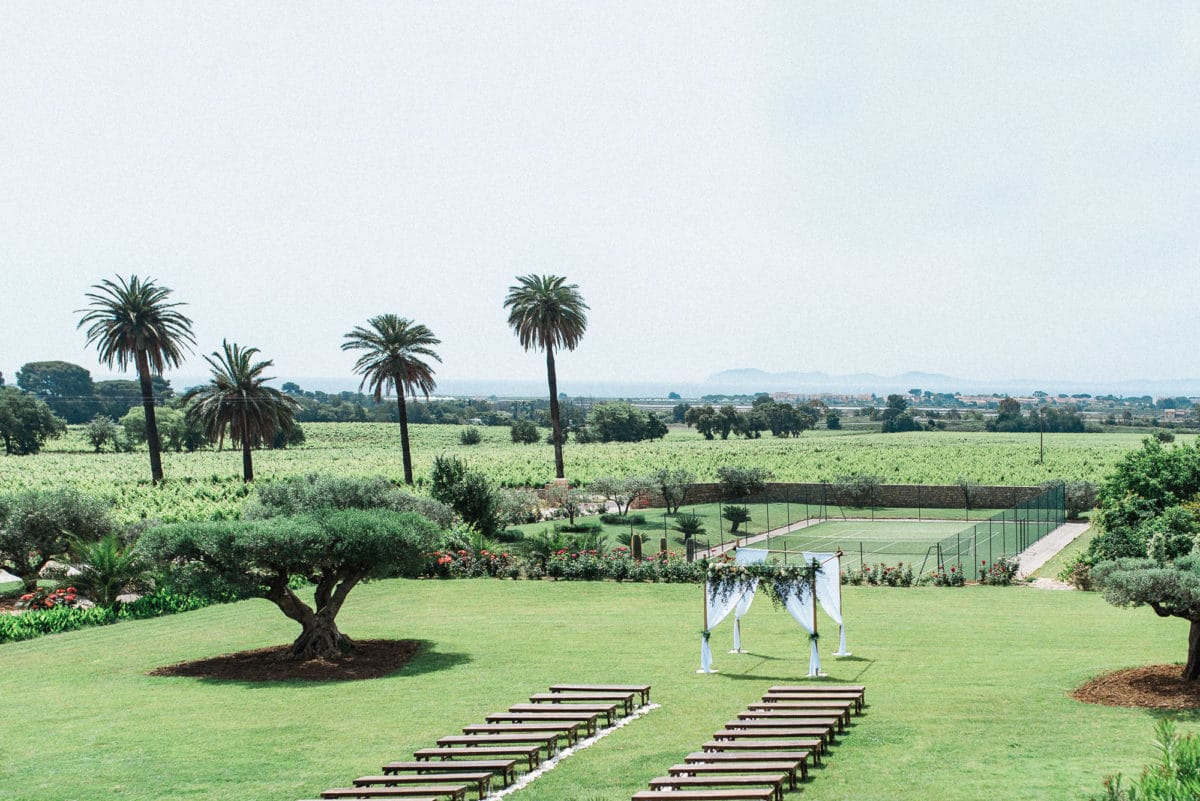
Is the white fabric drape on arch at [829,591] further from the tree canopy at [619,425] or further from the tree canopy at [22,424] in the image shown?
the tree canopy at [619,425]

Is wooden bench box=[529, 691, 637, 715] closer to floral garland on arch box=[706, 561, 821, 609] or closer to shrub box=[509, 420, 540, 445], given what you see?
floral garland on arch box=[706, 561, 821, 609]

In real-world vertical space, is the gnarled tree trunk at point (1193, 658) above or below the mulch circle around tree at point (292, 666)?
above

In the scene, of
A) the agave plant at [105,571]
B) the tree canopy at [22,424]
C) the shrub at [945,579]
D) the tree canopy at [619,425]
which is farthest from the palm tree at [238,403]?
the tree canopy at [619,425]

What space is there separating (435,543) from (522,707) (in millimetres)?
7715

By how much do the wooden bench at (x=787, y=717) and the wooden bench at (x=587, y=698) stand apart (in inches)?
90.9

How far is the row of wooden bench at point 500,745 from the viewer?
Answer: 40.4ft

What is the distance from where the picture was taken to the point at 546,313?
225 ft

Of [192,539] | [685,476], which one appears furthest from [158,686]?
[685,476]

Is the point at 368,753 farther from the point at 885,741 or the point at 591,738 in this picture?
the point at 885,741

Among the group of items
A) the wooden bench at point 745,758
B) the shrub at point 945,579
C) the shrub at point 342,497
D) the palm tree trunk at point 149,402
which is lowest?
the shrub at point 945,579

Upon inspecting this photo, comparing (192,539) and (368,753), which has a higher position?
(192,539)

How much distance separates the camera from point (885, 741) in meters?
14.8

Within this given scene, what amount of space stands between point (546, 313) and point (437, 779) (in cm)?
5717

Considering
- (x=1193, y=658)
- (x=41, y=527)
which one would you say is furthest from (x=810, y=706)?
(x=41, y=527)
